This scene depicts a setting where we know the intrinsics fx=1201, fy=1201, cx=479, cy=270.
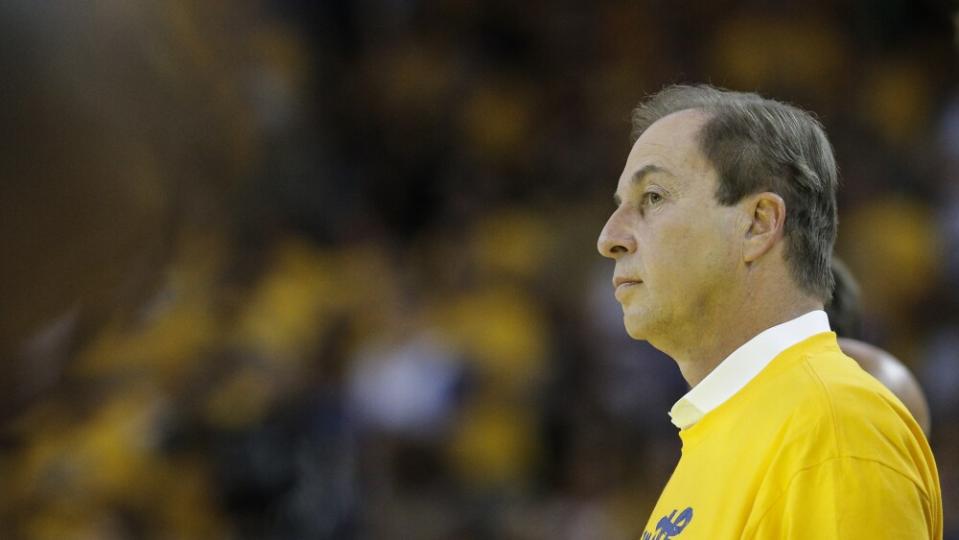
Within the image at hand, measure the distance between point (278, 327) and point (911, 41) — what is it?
381 cm

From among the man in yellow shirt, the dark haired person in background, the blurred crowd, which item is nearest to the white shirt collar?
the man in yellow shirt

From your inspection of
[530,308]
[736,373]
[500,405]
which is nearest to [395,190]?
[530,308]

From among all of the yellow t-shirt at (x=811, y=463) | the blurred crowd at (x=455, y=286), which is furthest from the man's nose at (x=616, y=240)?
the blurred crowd at (x=455, y=286)

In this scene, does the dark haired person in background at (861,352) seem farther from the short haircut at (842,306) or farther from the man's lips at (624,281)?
the man's lips at (624,281)

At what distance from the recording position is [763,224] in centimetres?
152

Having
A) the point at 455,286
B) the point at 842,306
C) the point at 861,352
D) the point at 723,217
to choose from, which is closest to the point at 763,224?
the point at 723,217

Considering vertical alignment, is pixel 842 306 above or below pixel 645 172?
above

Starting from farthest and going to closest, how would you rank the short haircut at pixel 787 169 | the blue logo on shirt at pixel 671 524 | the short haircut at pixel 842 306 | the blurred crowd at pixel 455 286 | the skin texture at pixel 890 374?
1. the blurred crowd at pixel 455 286
2. the short haircut at pixel 842 306
3. the skin texture at pixel 890 374
4. the short haircut at pixel 787 169
5. the blue logo on shirt at pixel 671 524

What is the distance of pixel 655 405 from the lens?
5.49m

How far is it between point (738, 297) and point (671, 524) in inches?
11.7

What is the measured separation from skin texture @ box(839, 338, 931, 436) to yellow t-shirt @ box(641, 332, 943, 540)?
1009mm

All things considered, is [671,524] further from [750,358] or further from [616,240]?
[616,240]

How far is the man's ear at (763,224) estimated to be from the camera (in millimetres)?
1512

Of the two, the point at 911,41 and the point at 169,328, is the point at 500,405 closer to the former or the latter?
the point at 169,328
